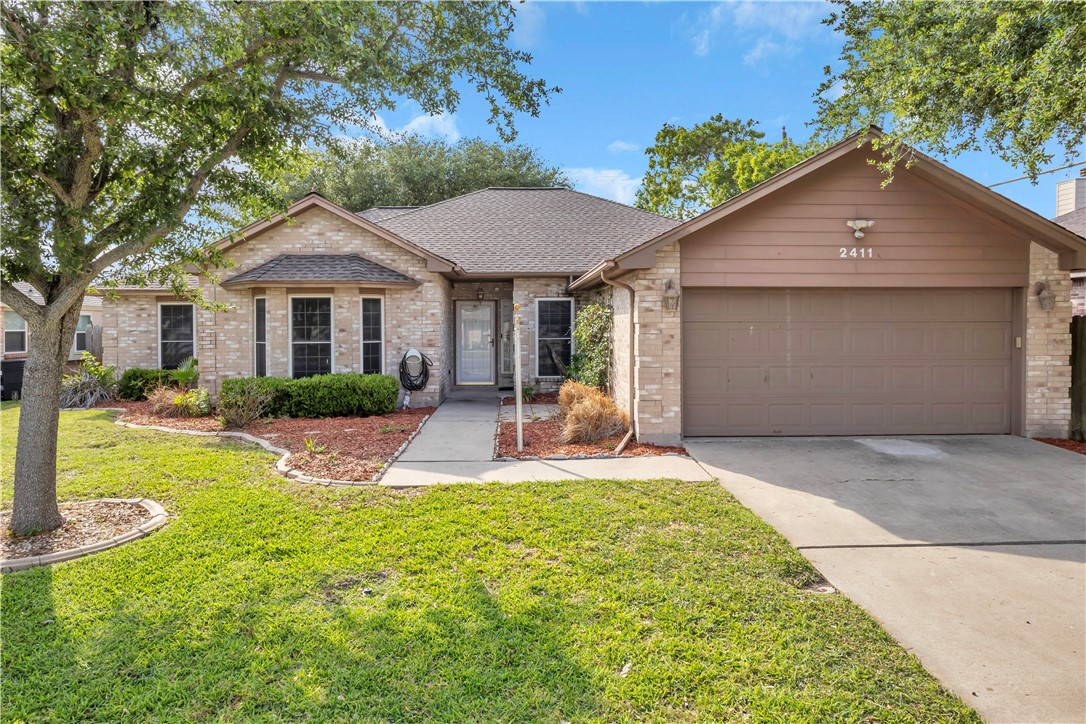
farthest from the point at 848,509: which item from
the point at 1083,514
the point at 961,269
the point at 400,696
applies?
the point at 961,269

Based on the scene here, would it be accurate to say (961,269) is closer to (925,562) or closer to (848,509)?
(848,509)

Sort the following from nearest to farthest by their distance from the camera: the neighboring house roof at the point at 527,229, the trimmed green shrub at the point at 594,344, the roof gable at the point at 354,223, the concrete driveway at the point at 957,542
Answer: the concrete driveway at the point at 957,542
the trimmed green shrub at the point at 594,344
the roof gable at the point at 354,223
the neighboring house roof at the point at 527,229

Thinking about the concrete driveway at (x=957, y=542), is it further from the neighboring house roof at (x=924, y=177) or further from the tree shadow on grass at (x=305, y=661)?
the neighboring house roof at (x=924, y=177)

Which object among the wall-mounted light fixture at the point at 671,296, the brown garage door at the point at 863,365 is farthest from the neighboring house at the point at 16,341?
the brown garage door at the point at 863,365

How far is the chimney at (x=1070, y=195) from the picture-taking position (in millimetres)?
15547

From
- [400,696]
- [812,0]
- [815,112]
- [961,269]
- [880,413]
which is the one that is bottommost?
[400,696]

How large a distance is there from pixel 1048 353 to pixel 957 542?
587 centimetres

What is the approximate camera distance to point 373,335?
11969 mm

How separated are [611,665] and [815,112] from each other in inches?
409

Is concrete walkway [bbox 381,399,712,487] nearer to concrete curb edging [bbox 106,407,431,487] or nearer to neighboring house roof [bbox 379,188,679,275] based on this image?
concrete curb edging [bbox 106,407,431,487]

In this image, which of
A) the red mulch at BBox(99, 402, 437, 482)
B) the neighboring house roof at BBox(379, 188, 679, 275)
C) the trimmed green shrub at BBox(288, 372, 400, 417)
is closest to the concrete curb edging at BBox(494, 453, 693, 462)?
the red mulch at BBox(99, 402, 437, 482)

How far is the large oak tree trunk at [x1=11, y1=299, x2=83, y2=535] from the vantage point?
4.77m

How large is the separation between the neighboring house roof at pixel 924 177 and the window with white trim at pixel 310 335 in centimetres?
678

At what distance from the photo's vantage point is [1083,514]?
17.2ft
